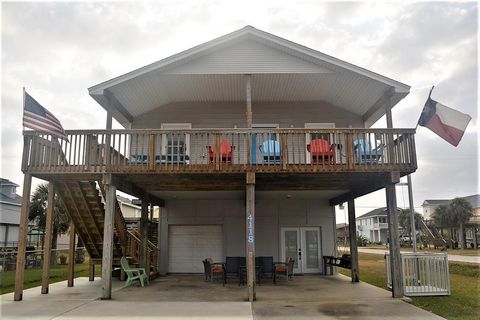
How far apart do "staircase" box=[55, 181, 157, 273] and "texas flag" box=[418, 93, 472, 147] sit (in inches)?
400

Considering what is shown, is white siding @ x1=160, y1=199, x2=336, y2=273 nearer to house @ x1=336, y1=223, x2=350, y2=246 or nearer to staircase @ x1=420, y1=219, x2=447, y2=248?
house @ x1=336, y1=223, x2=350, y2=246

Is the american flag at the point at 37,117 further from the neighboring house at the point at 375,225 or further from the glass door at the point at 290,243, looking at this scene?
the neighboring house at the point at 375,225

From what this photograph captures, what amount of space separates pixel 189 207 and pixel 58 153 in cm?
769

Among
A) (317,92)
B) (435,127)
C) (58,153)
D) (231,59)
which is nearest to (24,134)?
(58,153)

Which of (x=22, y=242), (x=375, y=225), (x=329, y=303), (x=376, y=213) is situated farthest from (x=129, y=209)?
(x=376, y=213)

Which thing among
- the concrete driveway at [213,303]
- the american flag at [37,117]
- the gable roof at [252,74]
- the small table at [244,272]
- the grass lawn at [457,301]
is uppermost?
the gable roof at [252,74]

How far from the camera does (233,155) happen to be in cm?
1227

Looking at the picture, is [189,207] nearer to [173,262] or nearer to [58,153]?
[173,262]

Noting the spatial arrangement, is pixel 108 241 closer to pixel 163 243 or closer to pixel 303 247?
pixel 163 243

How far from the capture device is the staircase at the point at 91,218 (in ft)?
40.7

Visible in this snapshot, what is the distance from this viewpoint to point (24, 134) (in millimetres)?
10898

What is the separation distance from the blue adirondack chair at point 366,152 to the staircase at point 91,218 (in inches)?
315

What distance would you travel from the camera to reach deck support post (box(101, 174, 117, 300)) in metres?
10.6

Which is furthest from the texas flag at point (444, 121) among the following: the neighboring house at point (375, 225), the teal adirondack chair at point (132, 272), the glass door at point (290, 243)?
the neighboring house at point (375, 225)
